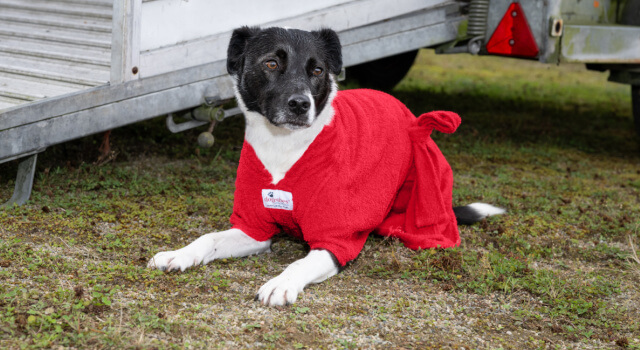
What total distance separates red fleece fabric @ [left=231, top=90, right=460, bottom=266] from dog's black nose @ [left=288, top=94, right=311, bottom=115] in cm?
21

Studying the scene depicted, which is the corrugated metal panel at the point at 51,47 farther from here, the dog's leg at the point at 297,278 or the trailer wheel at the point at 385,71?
the trailer wheel at the point at 385,71

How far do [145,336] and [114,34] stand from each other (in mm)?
2342

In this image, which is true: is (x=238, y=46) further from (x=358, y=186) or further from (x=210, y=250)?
(x=210, y=250)

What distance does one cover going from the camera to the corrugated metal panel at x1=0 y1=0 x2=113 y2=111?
4.49 metres

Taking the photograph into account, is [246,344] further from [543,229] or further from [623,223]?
[623,223]

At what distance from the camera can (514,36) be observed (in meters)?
5.76

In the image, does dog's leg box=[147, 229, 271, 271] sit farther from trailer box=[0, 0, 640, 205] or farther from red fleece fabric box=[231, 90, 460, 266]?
trailer box=[0, 0, 640, 205]

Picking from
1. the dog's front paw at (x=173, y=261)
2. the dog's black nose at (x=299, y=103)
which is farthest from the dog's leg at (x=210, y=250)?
the dog's black nose at (x=299, y=103)

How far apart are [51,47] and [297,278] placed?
3.04 m

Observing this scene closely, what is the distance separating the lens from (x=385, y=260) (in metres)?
3.68

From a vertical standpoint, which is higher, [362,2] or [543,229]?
[362,2]

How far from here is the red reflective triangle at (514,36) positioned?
5.68 metres

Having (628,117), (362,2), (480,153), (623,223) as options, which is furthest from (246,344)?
(628,117)

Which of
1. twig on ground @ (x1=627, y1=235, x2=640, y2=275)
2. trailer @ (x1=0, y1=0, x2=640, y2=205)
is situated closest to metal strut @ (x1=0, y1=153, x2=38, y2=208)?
trailer @ (x1=0, y1=0, x2=640, y2=205)
